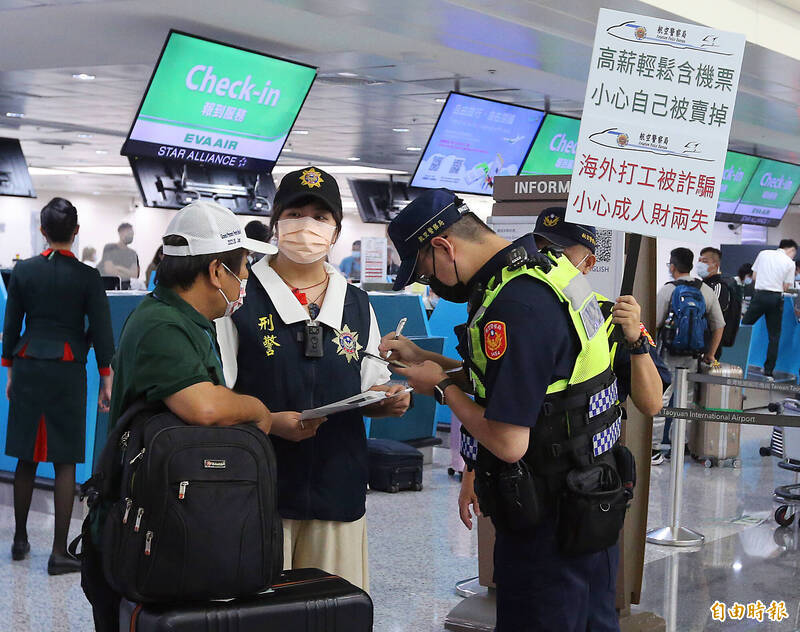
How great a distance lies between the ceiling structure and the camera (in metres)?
6.48

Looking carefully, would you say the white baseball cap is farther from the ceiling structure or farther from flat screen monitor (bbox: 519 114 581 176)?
flat screen monitor (bbox: 519 114 581 176)

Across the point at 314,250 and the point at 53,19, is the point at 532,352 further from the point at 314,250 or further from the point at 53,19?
the point at 53,19

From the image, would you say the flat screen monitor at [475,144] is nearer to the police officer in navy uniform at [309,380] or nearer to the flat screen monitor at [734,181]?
the flat screen monitor at [734,181]

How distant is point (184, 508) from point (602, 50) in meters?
1.66

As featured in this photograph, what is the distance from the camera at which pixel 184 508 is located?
198 cm

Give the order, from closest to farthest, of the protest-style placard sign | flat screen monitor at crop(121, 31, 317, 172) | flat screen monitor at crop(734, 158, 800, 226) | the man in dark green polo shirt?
the man in dark green polo shirt, the protest-style placard sign, flat screen monitor at crop(121, 31, 317, 172), flat screen monitor at crop(734, 158, 800, 226)

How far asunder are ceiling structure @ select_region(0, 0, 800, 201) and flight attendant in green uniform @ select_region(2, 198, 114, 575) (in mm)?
2399

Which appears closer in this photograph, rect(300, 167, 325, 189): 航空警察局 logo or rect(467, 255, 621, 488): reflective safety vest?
rect(467, 255, 621, 488): reflective safety vest

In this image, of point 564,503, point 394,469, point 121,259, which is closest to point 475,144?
point 394,469

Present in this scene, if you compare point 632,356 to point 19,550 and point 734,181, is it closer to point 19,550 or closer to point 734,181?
point 19,550

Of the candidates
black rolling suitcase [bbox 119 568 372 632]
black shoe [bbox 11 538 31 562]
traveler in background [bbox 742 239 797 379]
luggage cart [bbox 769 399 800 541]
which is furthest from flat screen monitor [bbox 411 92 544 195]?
black rolling suitcase [bbox 119 568 372 632]

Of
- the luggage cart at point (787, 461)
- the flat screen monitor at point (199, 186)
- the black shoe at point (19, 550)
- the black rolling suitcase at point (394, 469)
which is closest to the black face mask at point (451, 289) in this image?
the black shoe at point (19, 550)

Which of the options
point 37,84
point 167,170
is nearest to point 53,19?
point 167,170

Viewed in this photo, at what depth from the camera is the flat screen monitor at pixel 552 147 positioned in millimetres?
9312
